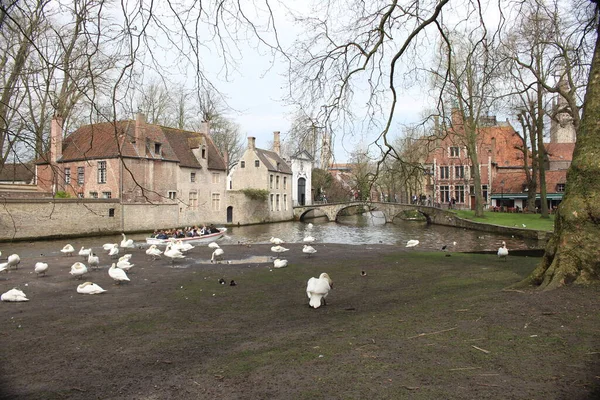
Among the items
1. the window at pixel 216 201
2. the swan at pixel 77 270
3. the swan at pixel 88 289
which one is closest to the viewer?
the swan at pixel 88 289

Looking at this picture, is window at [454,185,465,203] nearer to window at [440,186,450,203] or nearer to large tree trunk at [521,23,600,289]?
window at [440,186,450,203]

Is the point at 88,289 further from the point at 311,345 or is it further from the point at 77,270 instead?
the point at 311,345

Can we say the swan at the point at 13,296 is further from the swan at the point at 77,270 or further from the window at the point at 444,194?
the window at the point at 444,194

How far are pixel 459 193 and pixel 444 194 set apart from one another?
2.10 metres

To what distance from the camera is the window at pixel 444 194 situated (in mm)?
62144

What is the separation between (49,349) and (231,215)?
4491 cm

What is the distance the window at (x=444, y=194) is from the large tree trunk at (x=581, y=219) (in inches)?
2222

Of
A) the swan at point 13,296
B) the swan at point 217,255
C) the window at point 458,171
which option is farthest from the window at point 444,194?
the swan at point 13,296

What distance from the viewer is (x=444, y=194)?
206 feet

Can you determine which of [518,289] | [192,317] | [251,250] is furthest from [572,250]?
[251,250]

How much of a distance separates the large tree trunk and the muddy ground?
0.52 meters

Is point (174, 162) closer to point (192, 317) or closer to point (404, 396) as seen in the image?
point (192, 317)

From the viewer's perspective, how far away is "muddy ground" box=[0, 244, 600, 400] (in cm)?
450

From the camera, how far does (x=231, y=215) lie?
5128cm
